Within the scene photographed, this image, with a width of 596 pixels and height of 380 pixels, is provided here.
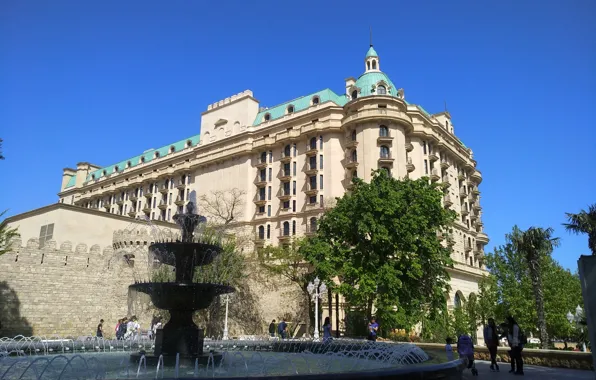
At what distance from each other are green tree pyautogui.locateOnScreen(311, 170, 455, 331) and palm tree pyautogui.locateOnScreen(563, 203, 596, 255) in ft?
31.4

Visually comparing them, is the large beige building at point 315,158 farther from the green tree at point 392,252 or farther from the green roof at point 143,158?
the green tree at point 392,252

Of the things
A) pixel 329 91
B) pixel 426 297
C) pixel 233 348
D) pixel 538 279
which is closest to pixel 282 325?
pixel 233 348

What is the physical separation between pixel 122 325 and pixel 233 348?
6594 mm


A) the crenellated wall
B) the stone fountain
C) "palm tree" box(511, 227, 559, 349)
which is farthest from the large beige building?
the stone fountain

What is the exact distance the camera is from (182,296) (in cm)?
1160

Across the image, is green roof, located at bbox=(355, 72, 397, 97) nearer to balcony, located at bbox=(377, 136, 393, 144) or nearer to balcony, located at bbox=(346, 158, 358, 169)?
balcony, located at bbox=(377, 136, 393, 144)

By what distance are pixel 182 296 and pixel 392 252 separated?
1962 cm

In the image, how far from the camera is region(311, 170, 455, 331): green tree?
1062 inches

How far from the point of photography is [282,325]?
24156 millimetres

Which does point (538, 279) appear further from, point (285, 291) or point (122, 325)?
point (122, 325)

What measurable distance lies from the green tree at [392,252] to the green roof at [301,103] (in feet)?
82.8

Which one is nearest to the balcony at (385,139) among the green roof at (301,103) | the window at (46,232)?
the green roof at (301,103)

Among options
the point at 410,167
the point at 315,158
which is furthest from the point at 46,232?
the point at 410,167

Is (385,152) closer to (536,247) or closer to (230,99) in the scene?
(536,247)
